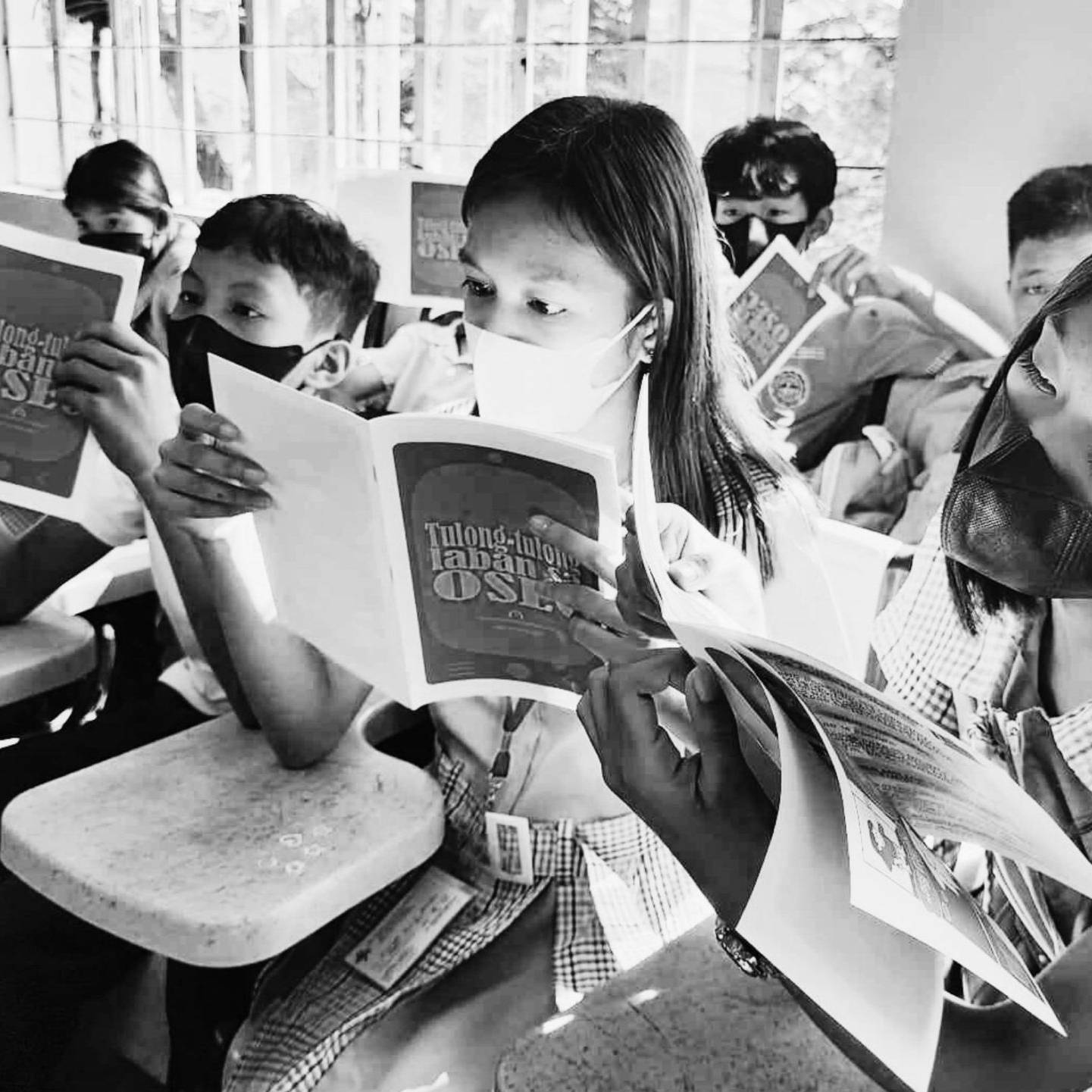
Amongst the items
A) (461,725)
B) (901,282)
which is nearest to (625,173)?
(461,725)

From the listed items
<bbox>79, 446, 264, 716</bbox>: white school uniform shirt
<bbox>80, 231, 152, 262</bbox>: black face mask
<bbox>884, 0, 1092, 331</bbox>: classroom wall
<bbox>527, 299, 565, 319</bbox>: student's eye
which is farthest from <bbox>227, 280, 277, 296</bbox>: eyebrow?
<bbox>884, 0, 1092, 331</bbox>: classroom wall

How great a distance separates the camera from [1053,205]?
2.58 metres

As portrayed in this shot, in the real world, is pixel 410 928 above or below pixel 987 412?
below

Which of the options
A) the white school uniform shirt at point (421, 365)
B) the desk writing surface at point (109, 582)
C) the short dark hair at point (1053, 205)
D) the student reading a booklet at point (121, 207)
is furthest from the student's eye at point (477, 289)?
the student reading a booklet at point (121, 207)

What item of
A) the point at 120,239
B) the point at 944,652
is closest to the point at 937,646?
the point at 944,652

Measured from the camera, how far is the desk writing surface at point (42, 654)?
152 centimetres

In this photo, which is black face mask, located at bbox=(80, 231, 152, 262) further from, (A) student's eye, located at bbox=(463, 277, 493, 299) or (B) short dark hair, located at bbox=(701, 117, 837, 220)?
(A) student's eye, located at bbox=(463, 277, 493, 299)

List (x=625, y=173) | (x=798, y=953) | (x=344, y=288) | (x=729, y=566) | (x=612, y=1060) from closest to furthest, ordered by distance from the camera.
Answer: (x=798, y=953)
(x=612, y=1060)
(x=729, y=566)
(x=625, y=173)
(x=344, y=288)

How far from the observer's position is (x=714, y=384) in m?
1.45

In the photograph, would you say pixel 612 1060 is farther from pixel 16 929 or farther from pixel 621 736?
pixel 16 929

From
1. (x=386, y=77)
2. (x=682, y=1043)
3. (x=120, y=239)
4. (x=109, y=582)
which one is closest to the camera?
(x=682, y=1043)

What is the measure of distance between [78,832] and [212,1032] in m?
0.27

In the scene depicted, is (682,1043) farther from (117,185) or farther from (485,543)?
(117,185)

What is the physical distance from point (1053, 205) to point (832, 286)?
63cm
